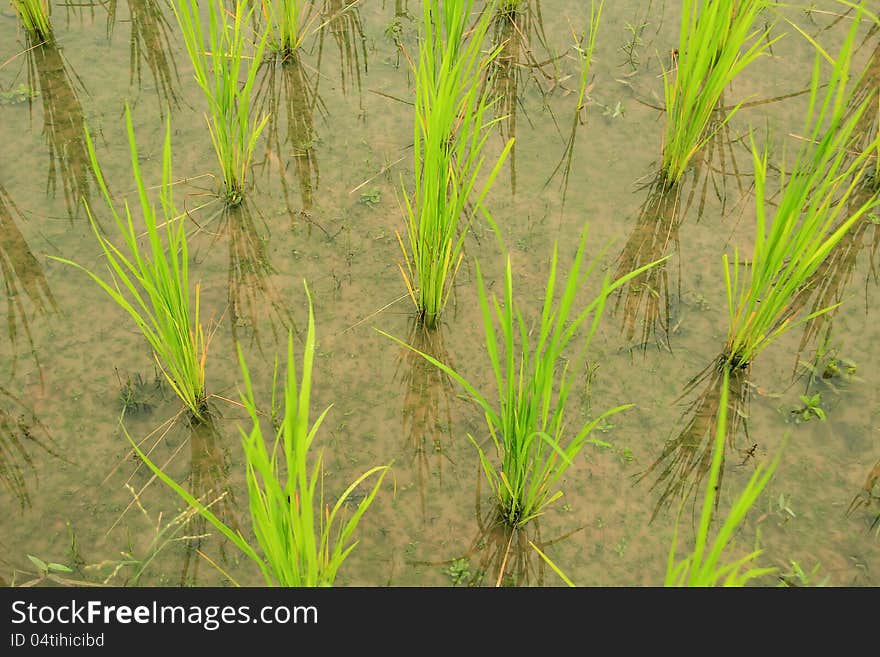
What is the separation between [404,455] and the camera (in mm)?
1978

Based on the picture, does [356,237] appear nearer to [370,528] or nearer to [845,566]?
[370,528]

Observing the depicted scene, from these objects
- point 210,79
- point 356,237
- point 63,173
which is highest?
point 210,79

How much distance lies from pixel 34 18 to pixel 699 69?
6.87 ft

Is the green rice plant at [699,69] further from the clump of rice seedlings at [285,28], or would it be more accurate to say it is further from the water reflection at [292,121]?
the clump of rice seedlings at [285,28]

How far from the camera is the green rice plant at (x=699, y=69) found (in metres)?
2.24

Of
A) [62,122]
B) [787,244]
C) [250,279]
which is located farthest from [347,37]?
[787,244]

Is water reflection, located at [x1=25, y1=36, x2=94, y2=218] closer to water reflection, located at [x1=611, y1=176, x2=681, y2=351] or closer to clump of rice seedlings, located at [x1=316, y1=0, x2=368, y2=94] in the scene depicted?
clump of rice seedlings, located at [x1=316, y1=0, x2=368, y2=94]

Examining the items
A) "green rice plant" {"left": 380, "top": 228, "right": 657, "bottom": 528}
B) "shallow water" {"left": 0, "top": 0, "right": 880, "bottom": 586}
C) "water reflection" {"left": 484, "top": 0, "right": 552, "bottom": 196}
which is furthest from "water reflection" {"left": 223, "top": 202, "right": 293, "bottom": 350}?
"water reflection" {"left": 484, "top": 0, "right": 552, "bottom": 196}

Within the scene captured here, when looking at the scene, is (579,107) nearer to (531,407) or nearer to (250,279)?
(250,279)

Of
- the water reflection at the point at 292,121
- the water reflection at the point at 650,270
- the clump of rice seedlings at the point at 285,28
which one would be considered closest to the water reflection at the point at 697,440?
the water reflection at the point at 650,270

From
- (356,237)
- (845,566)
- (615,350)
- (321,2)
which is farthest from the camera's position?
(321,2)
